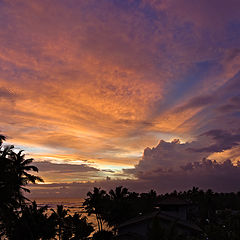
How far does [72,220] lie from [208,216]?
55.6 metres

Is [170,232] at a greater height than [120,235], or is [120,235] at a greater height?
[170,232]

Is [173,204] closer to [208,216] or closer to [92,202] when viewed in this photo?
[92,202]

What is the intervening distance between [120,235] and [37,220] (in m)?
11.5

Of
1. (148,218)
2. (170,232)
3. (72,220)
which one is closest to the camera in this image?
(170,232)

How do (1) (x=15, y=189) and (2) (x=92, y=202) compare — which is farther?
(2) (x=92, y=202)

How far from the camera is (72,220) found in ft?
187

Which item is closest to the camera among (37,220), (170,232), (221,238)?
(170,232)

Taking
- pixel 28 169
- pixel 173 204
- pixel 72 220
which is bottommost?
pixel 72 220

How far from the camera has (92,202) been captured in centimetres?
6475

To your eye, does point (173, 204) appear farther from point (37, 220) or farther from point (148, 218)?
point (37, 220)

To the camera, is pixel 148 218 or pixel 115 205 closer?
pixel 148 218

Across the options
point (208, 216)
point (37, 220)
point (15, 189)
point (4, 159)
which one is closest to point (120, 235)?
point (37, 220)

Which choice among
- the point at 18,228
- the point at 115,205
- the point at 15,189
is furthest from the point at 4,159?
the point at 115,205

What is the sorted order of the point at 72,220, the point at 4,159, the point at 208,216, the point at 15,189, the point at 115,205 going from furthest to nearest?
1. the point at 208,216
2. the point at 115,205
3. the point at 72,220
4. the point at 15,189
5. the point at 4,159
